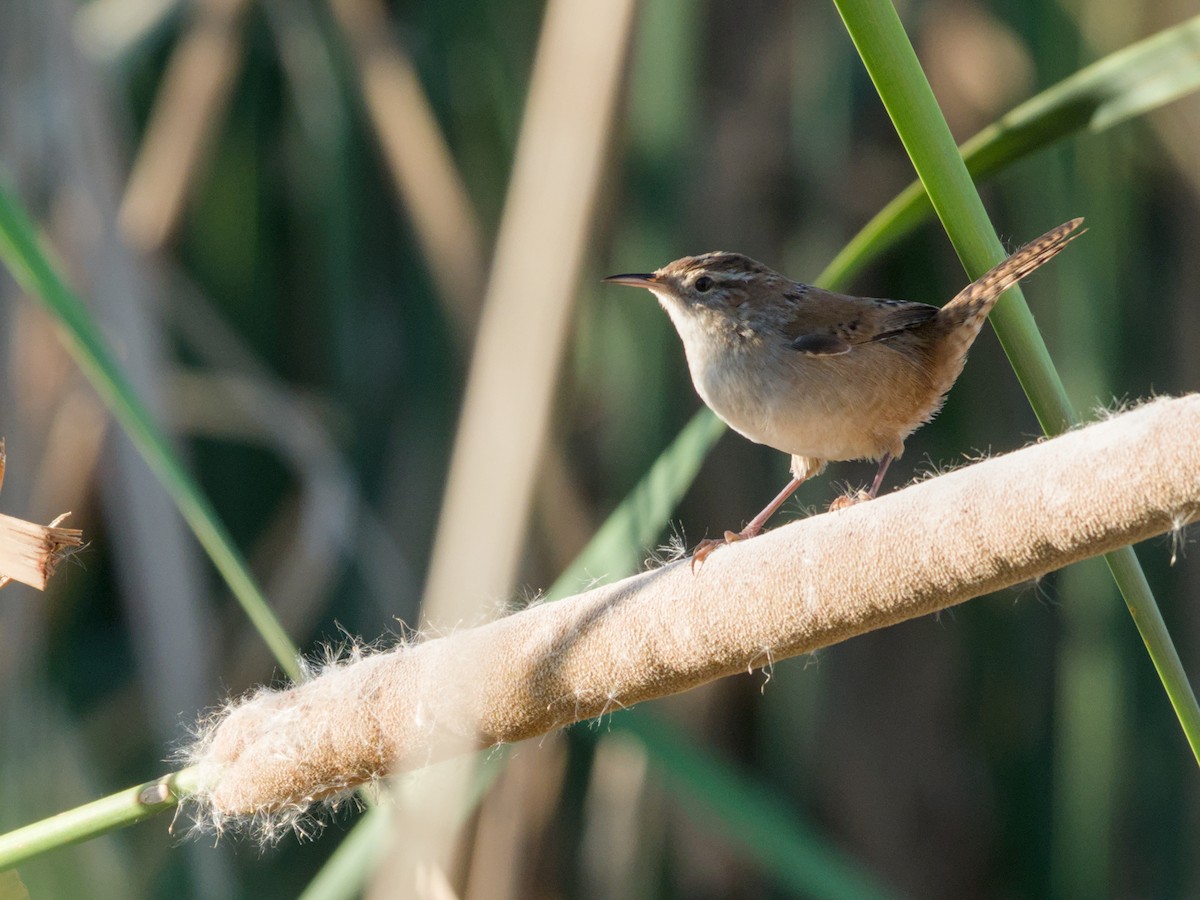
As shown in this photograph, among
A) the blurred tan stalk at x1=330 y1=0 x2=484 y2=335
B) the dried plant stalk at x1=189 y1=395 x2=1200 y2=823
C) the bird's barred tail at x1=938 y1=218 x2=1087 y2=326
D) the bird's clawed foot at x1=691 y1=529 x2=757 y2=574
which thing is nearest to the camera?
the dried plant stalk at x1=189 y1=395 x2=1200 y2=823

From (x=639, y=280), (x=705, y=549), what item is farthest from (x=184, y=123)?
(x=705, y=549)

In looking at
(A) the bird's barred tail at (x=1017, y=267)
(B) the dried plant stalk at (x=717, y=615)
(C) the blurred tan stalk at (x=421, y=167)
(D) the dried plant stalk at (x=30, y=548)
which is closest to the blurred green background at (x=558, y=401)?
(C) the blurred tan stalk at (x=421, y=167)

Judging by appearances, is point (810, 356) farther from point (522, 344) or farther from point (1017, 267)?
point (522, 344)

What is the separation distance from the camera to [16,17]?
2.43 meters

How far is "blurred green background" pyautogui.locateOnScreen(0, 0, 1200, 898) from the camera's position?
2459mm

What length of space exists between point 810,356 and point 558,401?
526 mm

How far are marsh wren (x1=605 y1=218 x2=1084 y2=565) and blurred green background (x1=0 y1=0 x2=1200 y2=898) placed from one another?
13.3 inches

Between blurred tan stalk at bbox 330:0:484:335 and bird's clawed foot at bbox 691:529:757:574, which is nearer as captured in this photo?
bird's clawed foot at bbox 691:529:757:574

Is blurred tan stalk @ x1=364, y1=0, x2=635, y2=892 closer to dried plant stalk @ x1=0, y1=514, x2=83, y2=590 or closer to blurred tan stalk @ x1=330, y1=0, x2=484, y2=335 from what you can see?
dried plant stalk @ x1=0, y1=514, x2=83, y2=590

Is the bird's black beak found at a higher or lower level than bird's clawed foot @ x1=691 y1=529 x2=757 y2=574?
higher

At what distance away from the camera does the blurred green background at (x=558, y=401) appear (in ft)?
8.07

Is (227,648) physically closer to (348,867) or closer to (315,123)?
(315,123)

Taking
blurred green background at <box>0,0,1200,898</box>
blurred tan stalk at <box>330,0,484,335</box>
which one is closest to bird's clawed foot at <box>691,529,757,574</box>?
blurred green background at <box>0,0,1200,898</box>

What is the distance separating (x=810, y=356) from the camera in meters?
1.97
